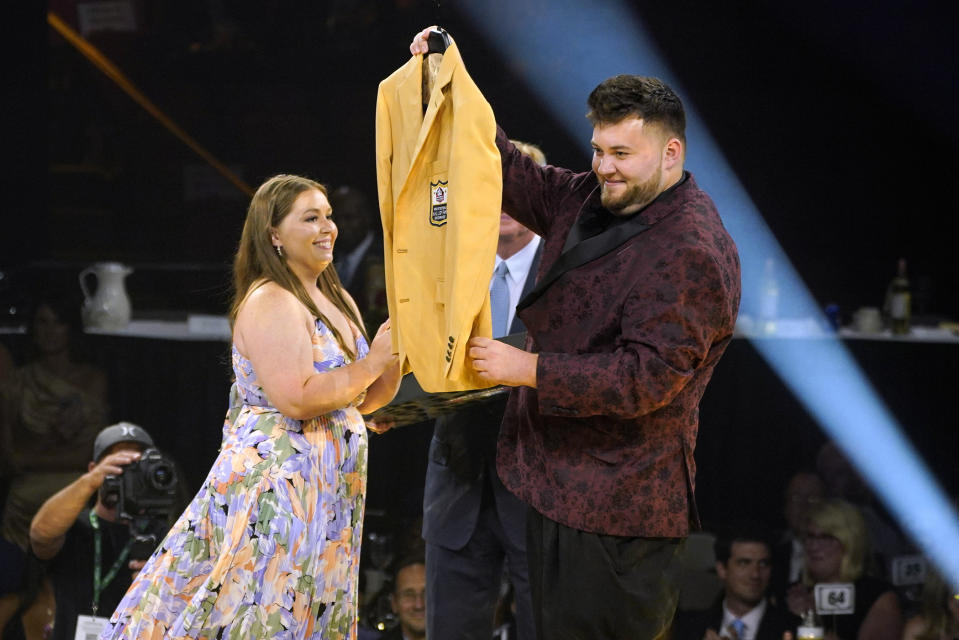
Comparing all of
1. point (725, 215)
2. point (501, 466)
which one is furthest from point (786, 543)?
point (501, 466)

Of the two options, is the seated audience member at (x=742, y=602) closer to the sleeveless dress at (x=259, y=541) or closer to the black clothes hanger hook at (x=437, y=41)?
the sleeveless dress at (x=259, y=541)

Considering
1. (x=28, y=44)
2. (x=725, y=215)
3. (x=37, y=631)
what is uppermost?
(x=28, y=44)

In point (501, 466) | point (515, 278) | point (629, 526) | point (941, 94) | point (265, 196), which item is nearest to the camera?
point (629, 526)

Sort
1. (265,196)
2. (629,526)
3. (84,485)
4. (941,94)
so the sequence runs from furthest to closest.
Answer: (941,94) < (84,485) < (265,196) < (629,526)

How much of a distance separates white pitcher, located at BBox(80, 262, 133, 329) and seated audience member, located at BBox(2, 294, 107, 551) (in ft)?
0.25

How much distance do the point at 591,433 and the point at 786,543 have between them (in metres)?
2.15

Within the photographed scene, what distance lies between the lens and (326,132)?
431cm

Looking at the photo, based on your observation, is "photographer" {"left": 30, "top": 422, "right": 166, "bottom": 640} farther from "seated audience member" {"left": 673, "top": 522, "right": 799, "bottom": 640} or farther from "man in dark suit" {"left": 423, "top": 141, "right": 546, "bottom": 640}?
"seated audience member" {"left": 673, "top": 522, "right": 799, "bottom": 640}

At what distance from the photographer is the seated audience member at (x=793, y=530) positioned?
399 cm

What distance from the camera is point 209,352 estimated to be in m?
4.01

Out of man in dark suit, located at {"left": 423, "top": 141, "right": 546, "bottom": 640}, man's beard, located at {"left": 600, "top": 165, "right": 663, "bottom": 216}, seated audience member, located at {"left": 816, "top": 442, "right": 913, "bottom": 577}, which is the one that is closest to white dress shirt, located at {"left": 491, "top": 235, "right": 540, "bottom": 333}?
man in dark suit, located at {"left": 423, "top": 141, "right": 546, "bottom": 640}

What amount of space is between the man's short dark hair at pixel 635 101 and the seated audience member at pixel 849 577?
7.85ft

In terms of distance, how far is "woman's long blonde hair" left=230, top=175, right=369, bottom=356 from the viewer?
2.62 metres

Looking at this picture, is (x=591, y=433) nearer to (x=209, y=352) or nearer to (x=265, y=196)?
(x=265, y=196)
